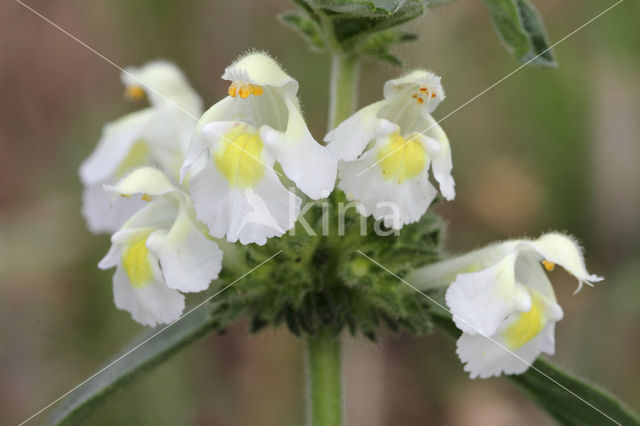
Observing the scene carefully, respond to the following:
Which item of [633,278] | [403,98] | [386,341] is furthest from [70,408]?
[633,278]

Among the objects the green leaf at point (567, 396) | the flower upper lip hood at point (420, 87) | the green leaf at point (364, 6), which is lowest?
the green leaf at point (567, 396)

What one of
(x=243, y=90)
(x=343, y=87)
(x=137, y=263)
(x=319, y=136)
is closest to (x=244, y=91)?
(x=243, y=90)

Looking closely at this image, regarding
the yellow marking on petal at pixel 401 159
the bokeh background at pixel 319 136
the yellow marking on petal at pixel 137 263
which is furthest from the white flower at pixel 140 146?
the bokeh background at pixel 319 136

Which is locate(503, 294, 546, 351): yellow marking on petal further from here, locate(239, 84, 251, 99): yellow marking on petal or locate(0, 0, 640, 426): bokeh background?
locate(0, 0, 640, 426): bokeh background

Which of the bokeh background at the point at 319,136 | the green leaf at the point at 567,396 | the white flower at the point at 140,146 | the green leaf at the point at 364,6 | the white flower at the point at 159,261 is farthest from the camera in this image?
the bokeh background at the point at 319,136

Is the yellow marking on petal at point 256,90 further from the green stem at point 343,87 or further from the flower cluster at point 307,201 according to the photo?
the green stem at point 343,87

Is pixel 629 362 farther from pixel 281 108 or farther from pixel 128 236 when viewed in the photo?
pixel 128 236
